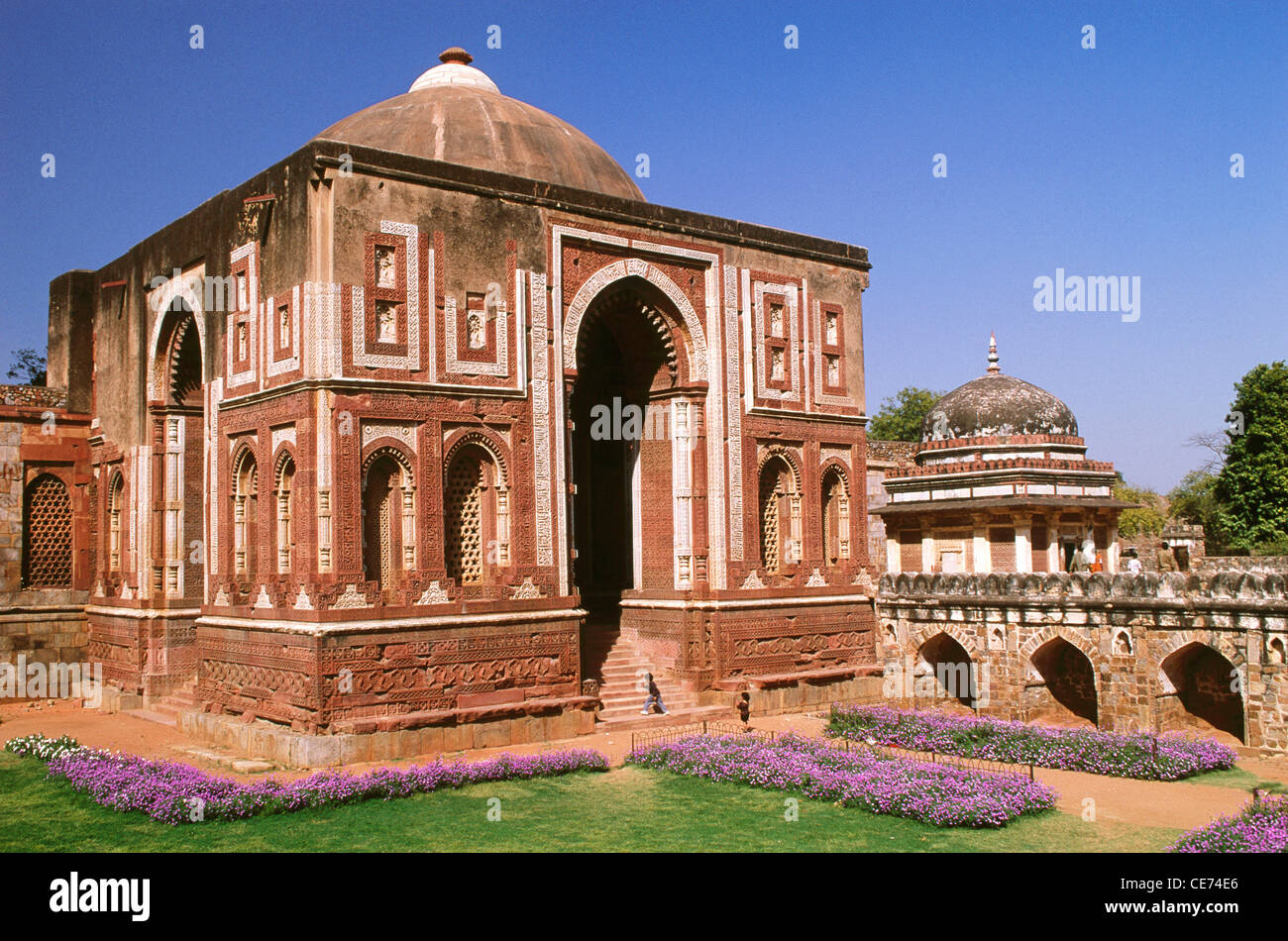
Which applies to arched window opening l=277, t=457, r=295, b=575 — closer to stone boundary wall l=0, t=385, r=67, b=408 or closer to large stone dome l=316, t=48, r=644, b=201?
large stone dome l=316, t=48, r=644, b=201

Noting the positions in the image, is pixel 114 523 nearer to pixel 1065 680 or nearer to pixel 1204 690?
pixel 1065 680

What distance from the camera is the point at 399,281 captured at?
17.6 metres

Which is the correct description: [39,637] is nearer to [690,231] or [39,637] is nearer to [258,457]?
[258,457]

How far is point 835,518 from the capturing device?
76.7ft

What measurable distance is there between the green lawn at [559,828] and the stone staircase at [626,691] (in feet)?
15.6

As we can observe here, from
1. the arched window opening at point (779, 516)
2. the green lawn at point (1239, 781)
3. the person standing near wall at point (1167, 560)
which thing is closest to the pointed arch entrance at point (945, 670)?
the arched window opening at point (779, 516)

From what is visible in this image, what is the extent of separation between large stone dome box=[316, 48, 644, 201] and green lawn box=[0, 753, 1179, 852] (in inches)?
436

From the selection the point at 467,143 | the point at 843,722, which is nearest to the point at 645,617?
the point at 843,722

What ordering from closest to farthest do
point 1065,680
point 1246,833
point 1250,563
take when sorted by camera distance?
point 1246,833, point 1065,680, point 1250,563

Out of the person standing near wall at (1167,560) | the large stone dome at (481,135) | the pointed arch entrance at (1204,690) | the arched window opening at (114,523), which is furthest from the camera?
the person standing near wall at (1167,560)

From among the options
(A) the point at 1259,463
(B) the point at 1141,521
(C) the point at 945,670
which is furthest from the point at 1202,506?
(C) the point at 945,670

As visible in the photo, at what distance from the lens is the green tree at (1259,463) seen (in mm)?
36000

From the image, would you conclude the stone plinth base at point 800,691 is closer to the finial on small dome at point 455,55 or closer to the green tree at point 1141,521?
the finial on small dome at point 455,55

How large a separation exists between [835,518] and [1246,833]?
1269 cm
